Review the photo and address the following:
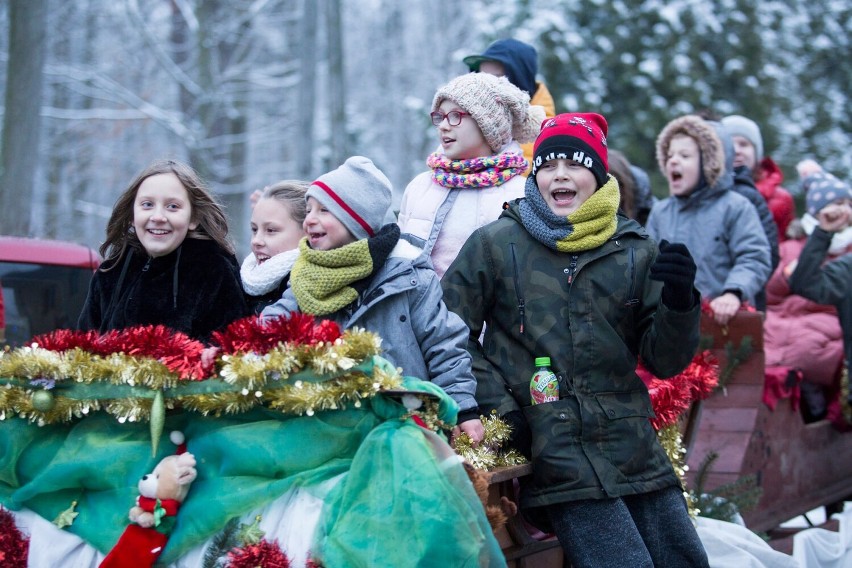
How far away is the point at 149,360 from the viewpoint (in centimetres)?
317

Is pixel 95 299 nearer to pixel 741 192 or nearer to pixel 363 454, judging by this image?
pixel 363 454

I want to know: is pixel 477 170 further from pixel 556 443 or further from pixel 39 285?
pixel 39 285

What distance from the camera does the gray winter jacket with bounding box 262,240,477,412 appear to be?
12.0 feet

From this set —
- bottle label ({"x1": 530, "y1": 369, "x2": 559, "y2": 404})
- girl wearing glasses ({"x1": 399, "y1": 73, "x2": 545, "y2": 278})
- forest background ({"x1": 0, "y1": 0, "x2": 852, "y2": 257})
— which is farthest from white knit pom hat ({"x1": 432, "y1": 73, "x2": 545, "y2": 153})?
forest background ({"x1": 0, "y1": 0, "x2": 852, "y2": 257})

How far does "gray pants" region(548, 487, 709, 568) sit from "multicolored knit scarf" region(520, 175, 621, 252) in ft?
2.92

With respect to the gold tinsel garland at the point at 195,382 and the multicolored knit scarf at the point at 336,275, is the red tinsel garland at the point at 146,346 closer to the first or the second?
the gold tinsel garland at the point at 195,382

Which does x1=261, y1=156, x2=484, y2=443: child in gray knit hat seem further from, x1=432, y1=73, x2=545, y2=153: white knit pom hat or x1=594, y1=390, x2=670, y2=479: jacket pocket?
x1=432, y1=73, x2=545, y2=153: white knit pom hat

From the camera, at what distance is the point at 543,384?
3.79 meters

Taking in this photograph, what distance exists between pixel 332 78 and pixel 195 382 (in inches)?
549

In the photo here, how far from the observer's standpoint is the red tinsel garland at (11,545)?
3281 mm

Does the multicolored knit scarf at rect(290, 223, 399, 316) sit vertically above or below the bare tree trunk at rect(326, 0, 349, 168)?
below

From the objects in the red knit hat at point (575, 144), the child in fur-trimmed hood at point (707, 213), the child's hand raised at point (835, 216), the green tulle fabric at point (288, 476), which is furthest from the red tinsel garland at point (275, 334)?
the child's hand raised at point (835, 216)

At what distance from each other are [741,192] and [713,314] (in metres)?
1.52

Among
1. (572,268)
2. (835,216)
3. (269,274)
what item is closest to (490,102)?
(572,268)
